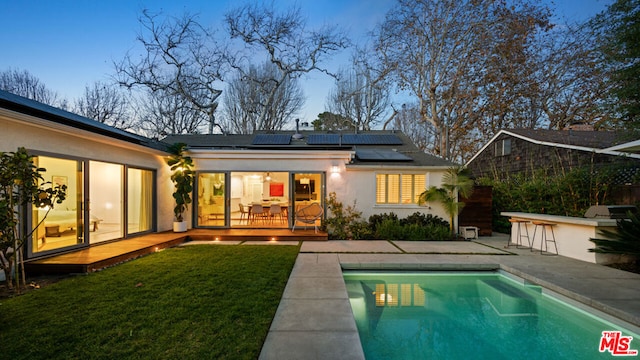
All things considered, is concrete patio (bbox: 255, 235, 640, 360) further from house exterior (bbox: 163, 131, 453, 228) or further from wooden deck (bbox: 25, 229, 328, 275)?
house exterior (bbox: 163, 131, 453, 228)

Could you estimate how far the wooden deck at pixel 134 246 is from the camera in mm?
4957

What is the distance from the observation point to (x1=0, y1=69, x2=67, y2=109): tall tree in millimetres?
17984

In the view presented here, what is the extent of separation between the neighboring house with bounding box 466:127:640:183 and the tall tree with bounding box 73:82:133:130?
74.8ft

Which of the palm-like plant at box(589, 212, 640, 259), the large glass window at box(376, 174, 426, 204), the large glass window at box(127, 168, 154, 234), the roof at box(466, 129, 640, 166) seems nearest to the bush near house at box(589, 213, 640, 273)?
the palm-like plant at box(589, 212, 640, 259)

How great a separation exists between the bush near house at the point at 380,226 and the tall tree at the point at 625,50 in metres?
5.32

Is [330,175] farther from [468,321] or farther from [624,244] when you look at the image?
[624,244]

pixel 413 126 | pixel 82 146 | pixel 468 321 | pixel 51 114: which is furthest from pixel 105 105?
pixel 468 321

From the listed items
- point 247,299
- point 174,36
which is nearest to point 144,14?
point 174,36

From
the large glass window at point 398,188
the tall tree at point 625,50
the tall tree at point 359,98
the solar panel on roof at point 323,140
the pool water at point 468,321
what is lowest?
the pool water at point 468,321

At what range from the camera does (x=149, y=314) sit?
3.33 meters

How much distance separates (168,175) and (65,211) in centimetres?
302

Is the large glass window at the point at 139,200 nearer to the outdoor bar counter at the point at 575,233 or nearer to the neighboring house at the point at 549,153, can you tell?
the outdoor bar counter at the point at 575,233

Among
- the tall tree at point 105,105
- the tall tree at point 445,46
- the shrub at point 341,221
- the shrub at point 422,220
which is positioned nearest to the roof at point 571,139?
the tall tree at point 445,46

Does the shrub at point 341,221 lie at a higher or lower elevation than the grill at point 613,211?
lower
